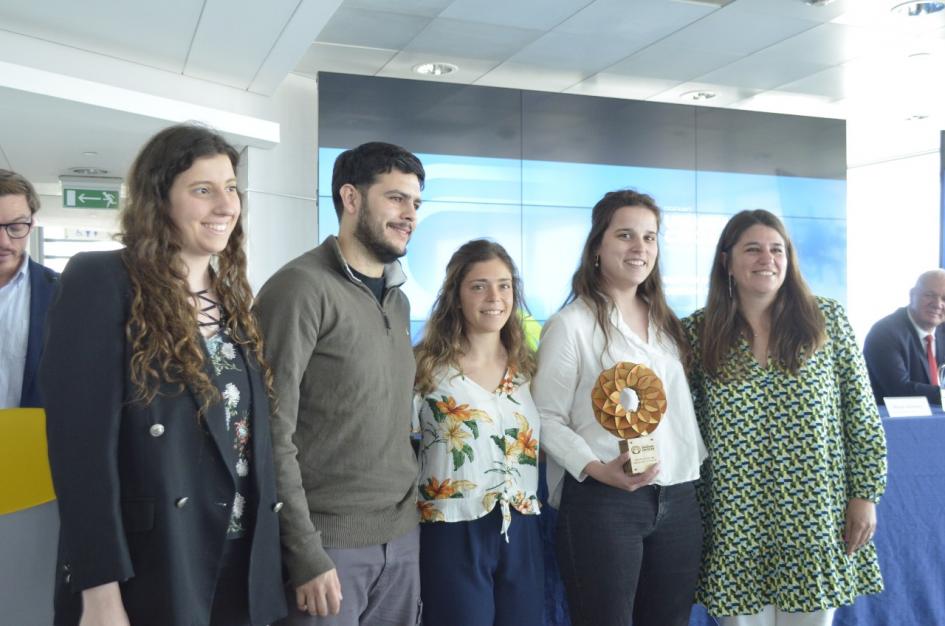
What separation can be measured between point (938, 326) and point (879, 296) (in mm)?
7189

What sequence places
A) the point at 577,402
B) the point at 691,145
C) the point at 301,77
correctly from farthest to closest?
1. the point at 691,145
2. the point at 301,77
3. the point at 577,402

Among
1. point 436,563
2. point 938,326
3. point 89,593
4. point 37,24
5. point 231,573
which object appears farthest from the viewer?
point 37,24

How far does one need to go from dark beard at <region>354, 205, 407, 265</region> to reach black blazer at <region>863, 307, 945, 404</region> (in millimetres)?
3269

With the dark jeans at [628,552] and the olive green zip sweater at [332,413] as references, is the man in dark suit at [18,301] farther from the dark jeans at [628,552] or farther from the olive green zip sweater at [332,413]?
the dark jeans at [628,552]

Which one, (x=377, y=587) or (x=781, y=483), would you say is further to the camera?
(x=781, y=483)

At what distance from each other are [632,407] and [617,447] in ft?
0.57

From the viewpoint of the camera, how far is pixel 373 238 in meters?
1.98

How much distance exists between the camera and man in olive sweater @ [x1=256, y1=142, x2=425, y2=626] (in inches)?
67.0

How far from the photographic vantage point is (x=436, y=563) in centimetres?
199

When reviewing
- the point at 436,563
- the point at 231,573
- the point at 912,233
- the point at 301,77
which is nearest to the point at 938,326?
the point at 436,563

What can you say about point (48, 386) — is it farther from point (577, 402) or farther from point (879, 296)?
point (879, 296)

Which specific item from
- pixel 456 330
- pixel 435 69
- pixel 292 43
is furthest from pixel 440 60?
pixel 456 330

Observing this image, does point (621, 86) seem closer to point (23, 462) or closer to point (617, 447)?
point (617, 447)

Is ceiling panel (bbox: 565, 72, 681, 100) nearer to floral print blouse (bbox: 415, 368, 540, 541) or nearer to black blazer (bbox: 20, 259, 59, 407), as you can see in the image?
black blazer (bbox: 20, 259, 59, 407)
